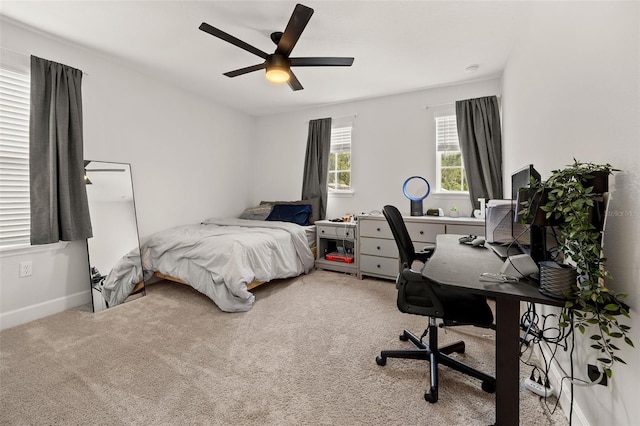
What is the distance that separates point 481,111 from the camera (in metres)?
3.31

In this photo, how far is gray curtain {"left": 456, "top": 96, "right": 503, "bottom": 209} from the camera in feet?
10.7

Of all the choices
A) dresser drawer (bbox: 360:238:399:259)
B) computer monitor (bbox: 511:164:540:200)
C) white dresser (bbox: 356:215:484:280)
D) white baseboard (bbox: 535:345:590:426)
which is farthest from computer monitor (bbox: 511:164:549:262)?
Answer: dresser drawer (bbox: 360:238:399:259)

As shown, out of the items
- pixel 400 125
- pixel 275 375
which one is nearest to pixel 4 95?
pixel 275 375

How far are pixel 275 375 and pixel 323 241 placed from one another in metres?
2.48

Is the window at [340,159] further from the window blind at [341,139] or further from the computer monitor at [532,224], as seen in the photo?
the computer monitor at [532,224]

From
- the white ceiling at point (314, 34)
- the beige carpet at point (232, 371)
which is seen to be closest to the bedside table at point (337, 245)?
the beige carpet at point (232, 371)

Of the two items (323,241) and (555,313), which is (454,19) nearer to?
(555,313)

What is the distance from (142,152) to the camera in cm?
331

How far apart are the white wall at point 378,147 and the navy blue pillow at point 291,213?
393 mm

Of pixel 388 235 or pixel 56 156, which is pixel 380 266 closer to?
pixel 388 235

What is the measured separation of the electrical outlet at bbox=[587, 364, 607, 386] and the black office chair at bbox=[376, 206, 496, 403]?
0.37 meters

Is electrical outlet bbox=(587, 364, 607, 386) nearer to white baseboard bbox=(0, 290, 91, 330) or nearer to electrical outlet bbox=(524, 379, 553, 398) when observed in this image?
electrical outlet bbox=(524, 379, 553, 398)

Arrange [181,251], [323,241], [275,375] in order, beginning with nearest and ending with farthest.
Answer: [275,375] → [181,251] → [323,241]

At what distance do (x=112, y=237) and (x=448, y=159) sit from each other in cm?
406
